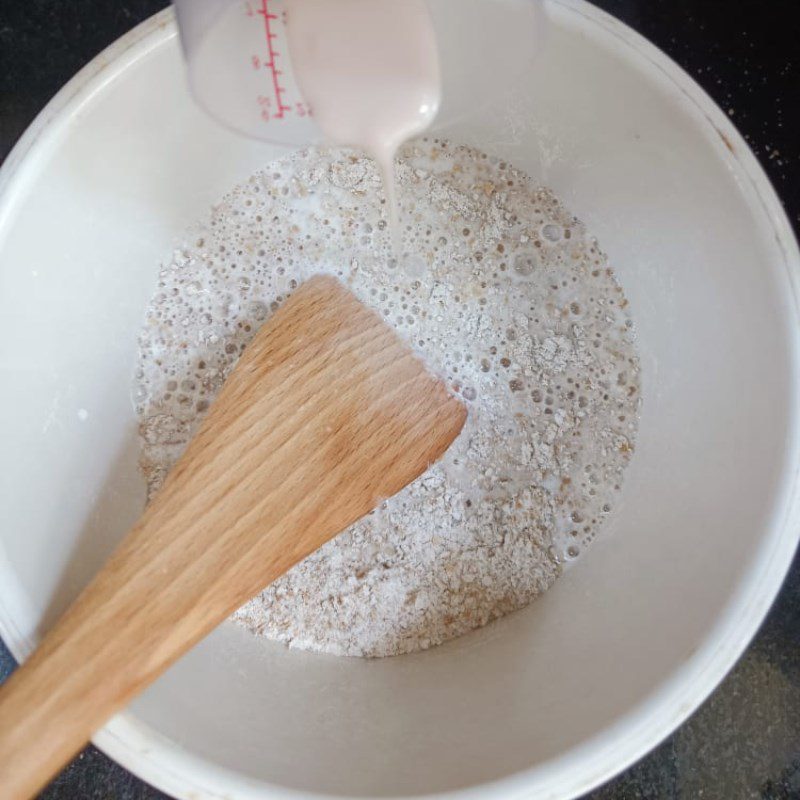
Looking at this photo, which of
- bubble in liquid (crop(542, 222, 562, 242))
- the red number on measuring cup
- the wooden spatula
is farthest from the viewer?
bubble in liquid (crop(542, 222, 562, 242))

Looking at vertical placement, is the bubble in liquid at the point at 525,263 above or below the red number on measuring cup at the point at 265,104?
below

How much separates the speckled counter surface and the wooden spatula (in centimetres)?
23

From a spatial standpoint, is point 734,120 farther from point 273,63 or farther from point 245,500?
point 245,500

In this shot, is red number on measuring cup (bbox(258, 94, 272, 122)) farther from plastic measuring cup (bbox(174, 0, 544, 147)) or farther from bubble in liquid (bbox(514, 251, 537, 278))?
bubble in liquid (bbox(514, 251, 537, 278))

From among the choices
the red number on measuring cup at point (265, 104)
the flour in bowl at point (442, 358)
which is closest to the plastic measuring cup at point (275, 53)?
the red number on measuring cup at point (265, 104)

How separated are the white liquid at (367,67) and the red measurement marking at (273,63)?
0.02 m

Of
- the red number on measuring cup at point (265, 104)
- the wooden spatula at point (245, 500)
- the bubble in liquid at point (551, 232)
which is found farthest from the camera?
the bubble in liquid at point (551, 232)

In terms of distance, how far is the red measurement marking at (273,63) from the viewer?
29.3 inches

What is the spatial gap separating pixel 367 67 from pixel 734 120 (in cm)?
41

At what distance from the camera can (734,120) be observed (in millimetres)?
885

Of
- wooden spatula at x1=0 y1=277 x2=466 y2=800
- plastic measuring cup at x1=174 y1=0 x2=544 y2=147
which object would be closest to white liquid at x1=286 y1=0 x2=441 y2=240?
plastic measuring cup at x1=174 y1=0 x2=544 y2=147

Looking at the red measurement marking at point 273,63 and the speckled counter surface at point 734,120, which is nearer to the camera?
the red measurement marking at point 273,63

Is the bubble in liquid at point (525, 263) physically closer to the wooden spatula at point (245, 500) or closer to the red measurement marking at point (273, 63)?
the wooden spatula at point (245, 500)

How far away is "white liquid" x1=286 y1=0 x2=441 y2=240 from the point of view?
73cm
